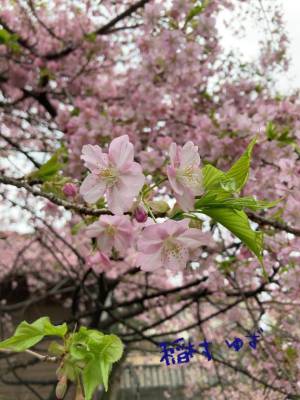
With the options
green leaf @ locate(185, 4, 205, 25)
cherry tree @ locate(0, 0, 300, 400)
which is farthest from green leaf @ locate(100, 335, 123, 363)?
green leaf @ locate(185, 4, 205, 25)

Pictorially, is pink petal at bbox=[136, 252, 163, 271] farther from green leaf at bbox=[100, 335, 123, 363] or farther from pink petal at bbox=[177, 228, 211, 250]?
green leaf at bbox=[100, 335, 123, 363]

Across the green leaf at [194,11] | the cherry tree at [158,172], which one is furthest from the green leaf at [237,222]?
the green leaf at [194,11]

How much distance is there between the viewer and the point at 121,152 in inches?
34.8

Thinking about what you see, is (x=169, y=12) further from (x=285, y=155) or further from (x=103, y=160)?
(x=103, y=160)

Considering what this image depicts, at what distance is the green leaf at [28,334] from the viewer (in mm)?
686

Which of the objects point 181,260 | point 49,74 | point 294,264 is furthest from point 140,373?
point 181,260

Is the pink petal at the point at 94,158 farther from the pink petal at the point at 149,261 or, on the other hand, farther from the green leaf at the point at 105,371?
the green leaf at the point at 105,371

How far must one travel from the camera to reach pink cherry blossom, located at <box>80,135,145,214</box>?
839 millimetres

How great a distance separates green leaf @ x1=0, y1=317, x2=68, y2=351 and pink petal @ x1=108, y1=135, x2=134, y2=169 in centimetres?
32

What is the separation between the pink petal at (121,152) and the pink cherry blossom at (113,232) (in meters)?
0.21

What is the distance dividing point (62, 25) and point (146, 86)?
1695 millimetres

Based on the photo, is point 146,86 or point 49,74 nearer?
point 146,86

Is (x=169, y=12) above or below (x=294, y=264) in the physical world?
above

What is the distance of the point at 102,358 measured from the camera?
70 cm
